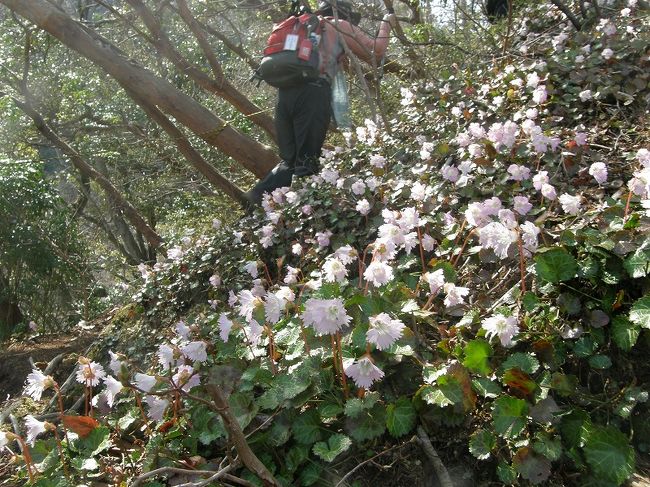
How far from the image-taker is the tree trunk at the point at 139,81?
5094 mm

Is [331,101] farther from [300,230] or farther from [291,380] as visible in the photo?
[291,380]

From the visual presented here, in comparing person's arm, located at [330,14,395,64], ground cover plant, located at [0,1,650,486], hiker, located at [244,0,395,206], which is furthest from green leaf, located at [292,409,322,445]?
person's arm, located at [330,14,395,64]

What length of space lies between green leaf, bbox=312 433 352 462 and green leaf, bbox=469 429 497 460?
13.1 inches

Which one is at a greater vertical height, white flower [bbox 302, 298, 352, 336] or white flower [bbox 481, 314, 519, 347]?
white flower [bbox 302, 298, 352, 336]

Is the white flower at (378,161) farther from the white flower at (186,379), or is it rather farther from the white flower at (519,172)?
the white flower at (186,379)

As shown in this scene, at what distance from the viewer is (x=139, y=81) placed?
5.20 metres

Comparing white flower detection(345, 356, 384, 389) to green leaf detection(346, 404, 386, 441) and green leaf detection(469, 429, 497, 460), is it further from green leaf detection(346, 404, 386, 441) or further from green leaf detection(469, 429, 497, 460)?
green leaf detection(469, 429, 497, 460)

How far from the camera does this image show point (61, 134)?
11.6m

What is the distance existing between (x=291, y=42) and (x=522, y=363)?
128 inches

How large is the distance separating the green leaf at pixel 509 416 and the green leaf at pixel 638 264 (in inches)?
Result: 22.5

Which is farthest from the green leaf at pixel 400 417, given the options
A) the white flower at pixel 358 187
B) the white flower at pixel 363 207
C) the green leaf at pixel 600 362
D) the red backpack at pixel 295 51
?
the red backpack at pixel 295 51

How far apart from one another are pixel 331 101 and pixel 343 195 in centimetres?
126

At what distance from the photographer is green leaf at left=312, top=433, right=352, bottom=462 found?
1.55m

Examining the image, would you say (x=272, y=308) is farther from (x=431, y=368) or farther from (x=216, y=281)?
(x=216, y=281)
